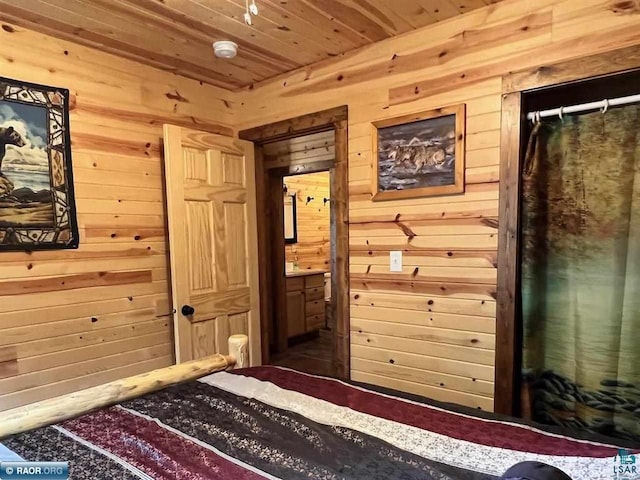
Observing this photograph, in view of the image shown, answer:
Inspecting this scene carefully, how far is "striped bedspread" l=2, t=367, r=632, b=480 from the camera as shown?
1115mm

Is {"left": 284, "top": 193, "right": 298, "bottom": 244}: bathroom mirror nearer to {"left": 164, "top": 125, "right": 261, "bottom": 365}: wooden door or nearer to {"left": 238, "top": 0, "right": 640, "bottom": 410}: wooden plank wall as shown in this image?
{"left": 164, "top": 125, "right": 261, "bottom": 365}: wooden door

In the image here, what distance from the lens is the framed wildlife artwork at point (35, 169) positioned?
7.02 ft

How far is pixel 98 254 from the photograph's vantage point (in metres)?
2.49

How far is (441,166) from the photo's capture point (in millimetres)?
2240

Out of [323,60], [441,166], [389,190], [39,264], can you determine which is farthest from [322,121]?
[39,264]

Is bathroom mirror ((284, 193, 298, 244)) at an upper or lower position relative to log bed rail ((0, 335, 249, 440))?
upper

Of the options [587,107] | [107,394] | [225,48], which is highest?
[225,48]

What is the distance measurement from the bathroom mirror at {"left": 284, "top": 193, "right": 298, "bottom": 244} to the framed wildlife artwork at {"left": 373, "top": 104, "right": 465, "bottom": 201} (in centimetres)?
313

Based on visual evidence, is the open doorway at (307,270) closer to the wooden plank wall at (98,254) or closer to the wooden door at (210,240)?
the wooden door at (210,240)

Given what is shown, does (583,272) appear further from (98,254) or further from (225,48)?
(98,254)

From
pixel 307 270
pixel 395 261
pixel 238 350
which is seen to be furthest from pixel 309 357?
pixel 238 350

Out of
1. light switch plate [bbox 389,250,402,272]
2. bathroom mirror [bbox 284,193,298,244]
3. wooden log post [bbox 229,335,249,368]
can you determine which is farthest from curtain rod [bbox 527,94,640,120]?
bathroom mirror [bbox 284,193,298,244]

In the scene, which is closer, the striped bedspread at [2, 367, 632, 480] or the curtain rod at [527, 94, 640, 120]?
the striped bedspread at [2, 367, 632, 480]

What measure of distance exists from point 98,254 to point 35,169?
57 cm
